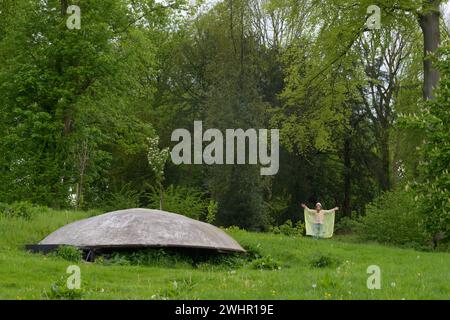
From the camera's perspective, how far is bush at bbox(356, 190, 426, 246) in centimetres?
2422

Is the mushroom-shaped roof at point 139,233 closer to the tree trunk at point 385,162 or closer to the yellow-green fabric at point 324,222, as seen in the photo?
the yellow-green fabric at point 324,222

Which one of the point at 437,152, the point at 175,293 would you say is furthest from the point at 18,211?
the point at 175,293

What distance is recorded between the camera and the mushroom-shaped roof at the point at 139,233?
17562 mm

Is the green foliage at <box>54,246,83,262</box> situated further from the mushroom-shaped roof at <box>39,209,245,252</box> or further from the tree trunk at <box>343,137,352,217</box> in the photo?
the tree trunk at <box>343,137,352,217</box>

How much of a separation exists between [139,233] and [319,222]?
8536 mm

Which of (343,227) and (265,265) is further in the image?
(343,227)

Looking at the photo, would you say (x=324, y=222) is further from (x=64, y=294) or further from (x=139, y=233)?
(x=64, y=294)

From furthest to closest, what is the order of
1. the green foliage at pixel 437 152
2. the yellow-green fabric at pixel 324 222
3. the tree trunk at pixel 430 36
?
the tree trunk at pixel 430 36, the yellow-green fabric at pixel 324 222, the green foliage at pixel 437 152

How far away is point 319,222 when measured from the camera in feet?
80.0

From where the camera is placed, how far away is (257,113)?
35.1 metres

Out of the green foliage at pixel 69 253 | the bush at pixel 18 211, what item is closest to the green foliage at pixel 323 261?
the green foliage at pixel 69 253

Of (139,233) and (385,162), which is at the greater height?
(385,162)

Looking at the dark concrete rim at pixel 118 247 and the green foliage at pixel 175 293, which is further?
the dark concrete rim at pixel 118 247

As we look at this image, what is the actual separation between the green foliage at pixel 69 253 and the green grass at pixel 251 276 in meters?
0.26
